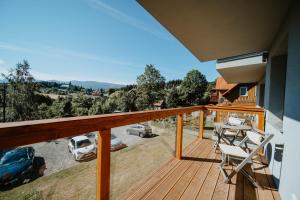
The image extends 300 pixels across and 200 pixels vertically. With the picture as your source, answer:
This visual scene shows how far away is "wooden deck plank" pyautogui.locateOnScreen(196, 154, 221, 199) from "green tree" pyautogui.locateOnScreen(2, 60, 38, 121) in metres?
25.8

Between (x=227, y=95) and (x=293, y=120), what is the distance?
19115 millimetres

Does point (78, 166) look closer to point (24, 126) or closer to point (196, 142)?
point (24, 126)

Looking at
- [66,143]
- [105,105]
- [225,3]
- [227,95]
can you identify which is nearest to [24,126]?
[66,143]

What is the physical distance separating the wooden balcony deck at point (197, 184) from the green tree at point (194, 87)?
107 ft

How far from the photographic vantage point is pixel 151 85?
137 ft

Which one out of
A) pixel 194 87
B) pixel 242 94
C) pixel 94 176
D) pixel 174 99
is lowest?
pixel 94 176

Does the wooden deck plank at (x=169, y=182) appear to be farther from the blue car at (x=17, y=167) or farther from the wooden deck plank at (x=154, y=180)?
the blue car at (x=17, y=167)

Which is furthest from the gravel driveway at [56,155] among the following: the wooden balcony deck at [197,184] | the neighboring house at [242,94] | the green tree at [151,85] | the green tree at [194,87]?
the green tree at [151,85]

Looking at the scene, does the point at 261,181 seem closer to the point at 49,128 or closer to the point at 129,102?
the point at 49,128

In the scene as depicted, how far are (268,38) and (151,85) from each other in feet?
126

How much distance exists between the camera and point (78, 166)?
2.32 m

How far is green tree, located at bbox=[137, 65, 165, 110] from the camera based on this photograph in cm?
3900

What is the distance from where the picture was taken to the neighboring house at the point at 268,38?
187 centimetres

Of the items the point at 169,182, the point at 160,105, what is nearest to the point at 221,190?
the point at 169,182
